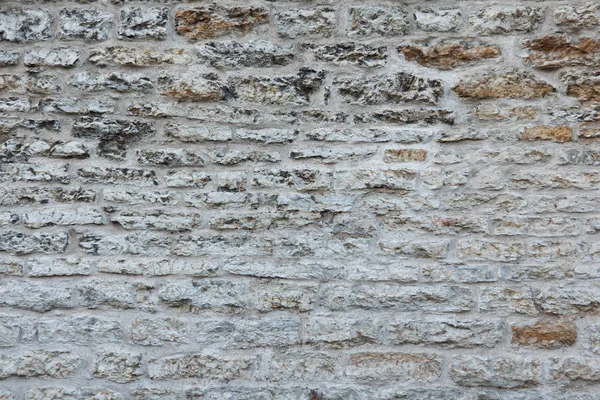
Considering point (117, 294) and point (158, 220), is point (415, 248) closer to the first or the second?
point (158, 220)

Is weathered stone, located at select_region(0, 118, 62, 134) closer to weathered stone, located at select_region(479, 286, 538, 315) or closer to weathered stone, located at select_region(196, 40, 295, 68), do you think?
Result: weathered stone, located at select_region(196, 40, 295, 68)

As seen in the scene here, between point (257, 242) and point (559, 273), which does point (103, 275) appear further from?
point (559, 273)

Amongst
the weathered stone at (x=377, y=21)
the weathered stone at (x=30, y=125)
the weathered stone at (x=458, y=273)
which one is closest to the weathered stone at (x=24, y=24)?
the weathered stone at (x=30, y=125)

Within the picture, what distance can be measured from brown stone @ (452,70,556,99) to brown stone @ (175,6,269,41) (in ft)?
3.47

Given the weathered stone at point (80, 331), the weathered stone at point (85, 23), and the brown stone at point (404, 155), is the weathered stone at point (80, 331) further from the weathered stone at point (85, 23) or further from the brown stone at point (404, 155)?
the brown stone at point (404, 155)

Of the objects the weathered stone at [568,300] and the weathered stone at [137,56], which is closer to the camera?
the weathered stone at [568,300]

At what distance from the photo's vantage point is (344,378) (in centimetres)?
249

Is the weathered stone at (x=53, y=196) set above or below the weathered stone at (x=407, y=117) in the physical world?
below

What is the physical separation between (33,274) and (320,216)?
1.41 meters

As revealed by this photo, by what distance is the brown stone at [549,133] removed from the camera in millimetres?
2506

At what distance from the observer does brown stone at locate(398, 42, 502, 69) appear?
2541 mm

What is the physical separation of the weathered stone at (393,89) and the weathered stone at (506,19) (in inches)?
13.6

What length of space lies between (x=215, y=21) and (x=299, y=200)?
98cm

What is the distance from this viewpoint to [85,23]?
2582 millimetres
